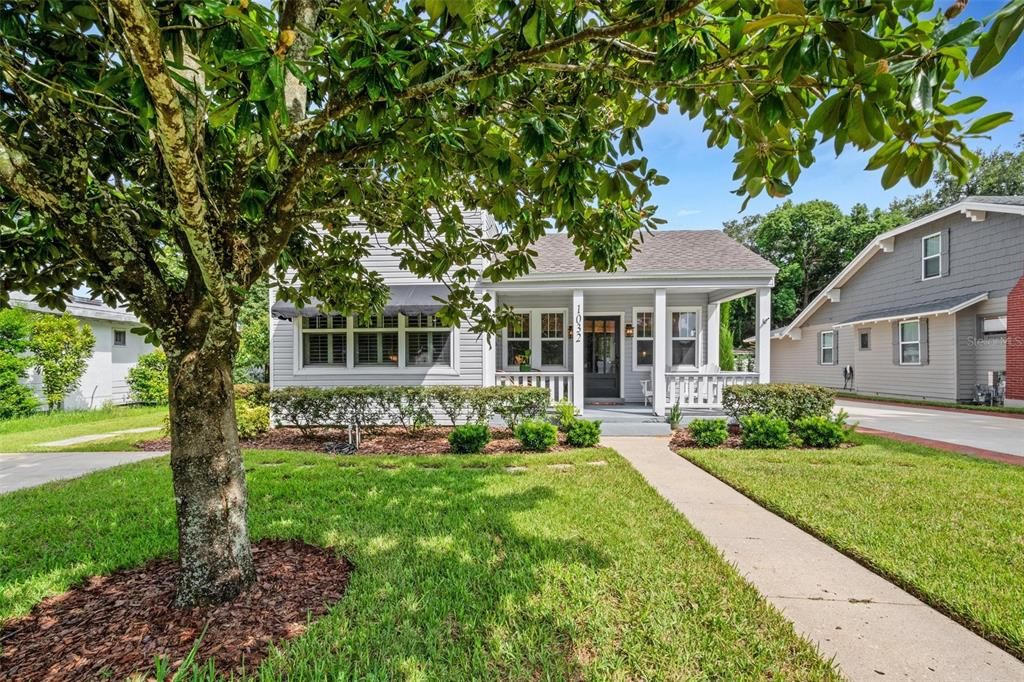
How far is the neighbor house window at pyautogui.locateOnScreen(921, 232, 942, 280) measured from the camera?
555 inches

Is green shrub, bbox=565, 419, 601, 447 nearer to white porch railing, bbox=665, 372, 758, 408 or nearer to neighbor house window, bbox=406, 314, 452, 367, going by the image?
white porch railing, bbox=665, 372, 758, 408

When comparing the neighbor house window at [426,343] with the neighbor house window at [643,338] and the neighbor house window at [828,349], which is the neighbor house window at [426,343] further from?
the neighbor house window at [828,349]

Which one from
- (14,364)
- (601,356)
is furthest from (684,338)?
(14,364)

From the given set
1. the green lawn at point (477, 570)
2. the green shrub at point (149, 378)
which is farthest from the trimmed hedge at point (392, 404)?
the green shrub at point (149, 378)

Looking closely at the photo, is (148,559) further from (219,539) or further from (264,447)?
(264,447)

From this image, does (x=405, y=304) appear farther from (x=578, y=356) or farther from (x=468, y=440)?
(x=578, y=356)

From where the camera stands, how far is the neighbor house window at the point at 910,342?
47.4ft

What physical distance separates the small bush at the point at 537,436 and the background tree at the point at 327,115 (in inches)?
163

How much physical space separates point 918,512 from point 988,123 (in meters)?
4.42

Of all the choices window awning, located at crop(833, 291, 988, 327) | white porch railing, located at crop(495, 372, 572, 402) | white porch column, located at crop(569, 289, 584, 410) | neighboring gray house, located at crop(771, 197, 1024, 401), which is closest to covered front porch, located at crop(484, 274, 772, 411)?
white porch railing, located at crop(495, 372, 572, 402)

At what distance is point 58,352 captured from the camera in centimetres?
1146

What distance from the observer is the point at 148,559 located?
10.7ft

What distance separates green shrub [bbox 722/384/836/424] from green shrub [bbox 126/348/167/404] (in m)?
16.4

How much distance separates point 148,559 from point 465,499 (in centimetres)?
257
